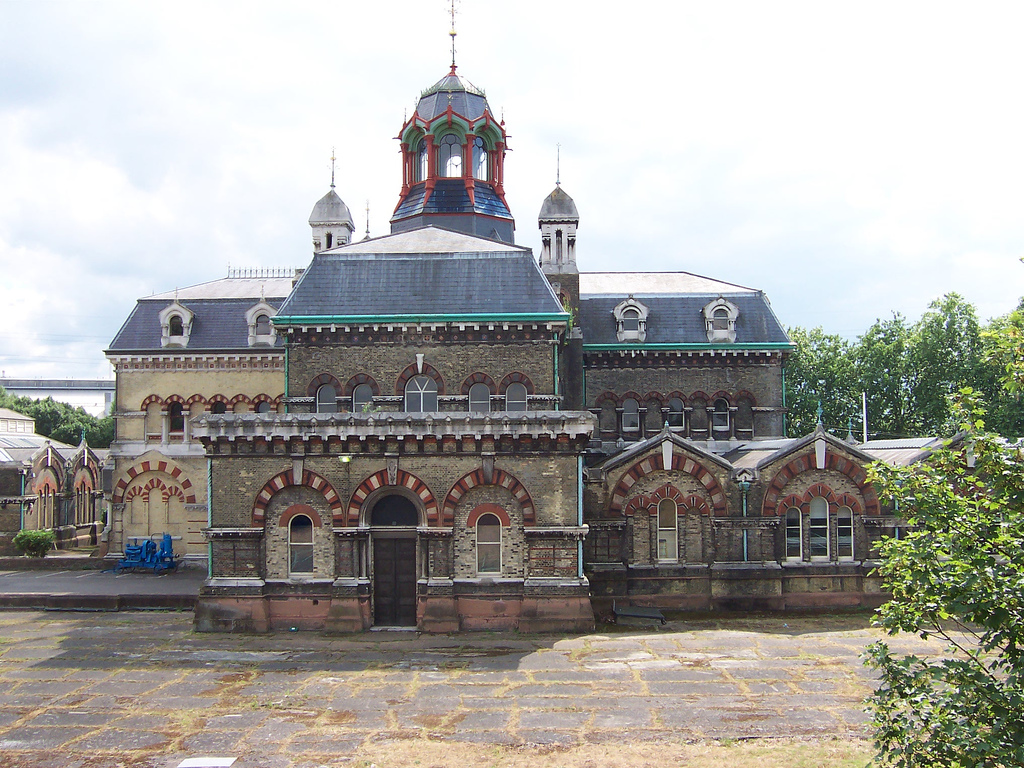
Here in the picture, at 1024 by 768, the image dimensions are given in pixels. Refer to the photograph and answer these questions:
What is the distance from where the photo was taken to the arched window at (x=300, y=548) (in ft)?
80.9

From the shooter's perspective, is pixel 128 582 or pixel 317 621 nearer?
pixel 317 621

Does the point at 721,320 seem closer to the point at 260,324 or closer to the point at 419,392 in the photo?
the point at 419,392

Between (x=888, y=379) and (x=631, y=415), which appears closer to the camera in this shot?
(x=631, y=415)

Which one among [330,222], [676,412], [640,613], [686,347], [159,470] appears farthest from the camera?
[330,222]

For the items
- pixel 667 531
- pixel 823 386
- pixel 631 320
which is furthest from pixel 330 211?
pixel 823 386

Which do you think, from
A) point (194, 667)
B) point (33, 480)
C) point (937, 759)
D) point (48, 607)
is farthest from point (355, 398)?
point (33, 480)

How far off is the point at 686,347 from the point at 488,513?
48.1ft

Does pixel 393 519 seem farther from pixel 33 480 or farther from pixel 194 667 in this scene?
pixel 33 480

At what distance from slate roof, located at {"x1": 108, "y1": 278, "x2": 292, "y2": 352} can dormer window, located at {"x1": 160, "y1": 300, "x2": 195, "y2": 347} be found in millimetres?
254

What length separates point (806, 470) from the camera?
28.3m

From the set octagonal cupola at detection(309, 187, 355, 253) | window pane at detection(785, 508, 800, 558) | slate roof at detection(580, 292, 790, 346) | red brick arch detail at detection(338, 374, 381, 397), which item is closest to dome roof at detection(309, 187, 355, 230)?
octagonal cupola at detection(309, 187, 355, 253)

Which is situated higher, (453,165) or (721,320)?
(453,165)

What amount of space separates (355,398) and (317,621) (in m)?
7.72

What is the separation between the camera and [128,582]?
110ft
